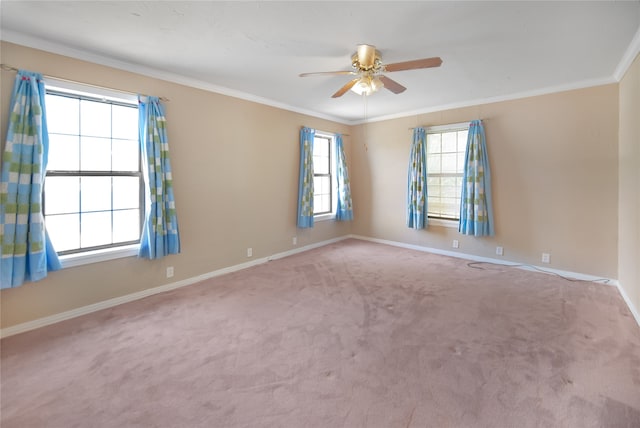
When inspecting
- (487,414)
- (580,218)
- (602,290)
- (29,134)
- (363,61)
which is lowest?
(487,414)

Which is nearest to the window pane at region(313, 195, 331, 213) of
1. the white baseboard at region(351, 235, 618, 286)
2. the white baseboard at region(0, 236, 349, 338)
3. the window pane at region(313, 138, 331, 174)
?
the window pane at region(313, 138, 331, 174)

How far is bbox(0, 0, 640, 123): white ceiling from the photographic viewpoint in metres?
2.09

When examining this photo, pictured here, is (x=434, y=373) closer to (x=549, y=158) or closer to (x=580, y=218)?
(x=580, y=218)

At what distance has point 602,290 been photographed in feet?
11.1

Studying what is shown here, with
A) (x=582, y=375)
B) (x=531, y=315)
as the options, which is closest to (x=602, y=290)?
(x=531, y=315)

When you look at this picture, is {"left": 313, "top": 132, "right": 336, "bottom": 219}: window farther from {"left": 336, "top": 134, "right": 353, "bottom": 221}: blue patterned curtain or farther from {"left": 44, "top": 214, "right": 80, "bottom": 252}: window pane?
{"left": 44, "top": 214, "right": 80, "bottom": 252}: window pane

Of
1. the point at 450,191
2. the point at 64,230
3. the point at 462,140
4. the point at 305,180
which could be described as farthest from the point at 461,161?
the point at 64,230

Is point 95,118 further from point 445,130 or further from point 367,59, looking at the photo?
point 445,130

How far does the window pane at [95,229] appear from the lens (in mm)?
2933

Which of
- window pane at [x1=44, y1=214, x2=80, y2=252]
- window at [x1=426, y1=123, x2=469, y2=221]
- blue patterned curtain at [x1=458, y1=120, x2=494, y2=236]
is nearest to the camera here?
window pane at [x1=44, y1=214, x2=80, y2=252]

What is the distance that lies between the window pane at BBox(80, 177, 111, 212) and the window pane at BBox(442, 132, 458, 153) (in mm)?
4732

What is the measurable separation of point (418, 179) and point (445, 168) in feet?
1.54

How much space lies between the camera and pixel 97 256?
2.91m

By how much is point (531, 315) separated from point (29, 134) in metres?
4.69
